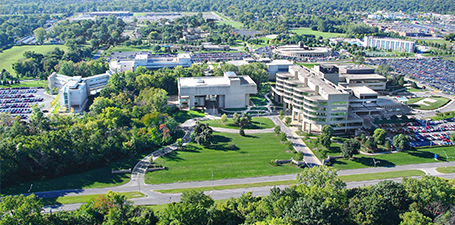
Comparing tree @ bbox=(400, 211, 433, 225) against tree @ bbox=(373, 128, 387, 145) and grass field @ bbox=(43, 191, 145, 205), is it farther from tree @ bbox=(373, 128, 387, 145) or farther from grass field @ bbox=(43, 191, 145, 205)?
grass field @ bbox=(43, 191, 145, 205)

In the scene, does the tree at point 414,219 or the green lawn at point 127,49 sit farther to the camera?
the green lawn at point 127,49

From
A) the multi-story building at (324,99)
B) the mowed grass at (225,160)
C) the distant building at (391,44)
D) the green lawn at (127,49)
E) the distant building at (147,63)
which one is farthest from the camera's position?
the distant building at (391,44)

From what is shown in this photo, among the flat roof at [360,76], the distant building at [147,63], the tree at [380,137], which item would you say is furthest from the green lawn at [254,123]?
the distant building at [147,63]

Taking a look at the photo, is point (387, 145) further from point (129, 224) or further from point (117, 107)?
point (117, 107)

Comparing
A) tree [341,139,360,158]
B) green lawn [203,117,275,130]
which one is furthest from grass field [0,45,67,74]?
tree [341,139,360,158]

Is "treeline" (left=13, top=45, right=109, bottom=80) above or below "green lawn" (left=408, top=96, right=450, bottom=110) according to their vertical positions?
above

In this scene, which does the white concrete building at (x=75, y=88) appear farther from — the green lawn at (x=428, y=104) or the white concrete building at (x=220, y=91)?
the green lawn at (x=428, y=104)

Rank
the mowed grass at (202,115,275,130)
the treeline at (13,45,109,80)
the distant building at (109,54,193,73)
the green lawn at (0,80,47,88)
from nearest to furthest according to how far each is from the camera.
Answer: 1. the mowed grass at (202,115,275,130)
2. the green lawn at (0,80,47,88)
3. the treeline at (13,45,109,80)
4. the distant building at (109,54,193,73)

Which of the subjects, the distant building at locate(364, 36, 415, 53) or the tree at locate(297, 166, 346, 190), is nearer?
the tree at locate(297, 166, 346, 190)
